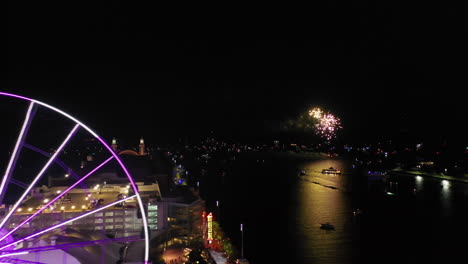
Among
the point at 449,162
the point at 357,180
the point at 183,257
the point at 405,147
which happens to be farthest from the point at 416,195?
the point at 405,147

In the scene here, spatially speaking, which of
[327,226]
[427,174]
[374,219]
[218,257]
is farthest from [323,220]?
[427,174]

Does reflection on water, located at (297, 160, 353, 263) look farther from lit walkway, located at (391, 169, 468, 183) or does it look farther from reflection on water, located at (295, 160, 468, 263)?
lit walkway, located at (391, 169, 468, 183)

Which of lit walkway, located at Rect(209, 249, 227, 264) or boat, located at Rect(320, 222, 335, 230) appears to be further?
boat, located at Rect(320, 222, 335, 230)

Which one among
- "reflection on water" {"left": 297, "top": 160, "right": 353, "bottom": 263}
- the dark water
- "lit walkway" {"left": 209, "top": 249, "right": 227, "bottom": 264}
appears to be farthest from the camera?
the dark water

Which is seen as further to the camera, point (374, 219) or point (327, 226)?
point (374, 219)

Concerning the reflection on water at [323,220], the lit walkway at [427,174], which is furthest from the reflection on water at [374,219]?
the lit walkway at [427,174]

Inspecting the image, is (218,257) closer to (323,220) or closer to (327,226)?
(327,226)

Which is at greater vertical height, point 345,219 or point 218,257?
point 218,257

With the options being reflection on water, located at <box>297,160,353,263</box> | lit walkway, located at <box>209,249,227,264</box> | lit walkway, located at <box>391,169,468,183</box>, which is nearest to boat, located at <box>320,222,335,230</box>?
reflection on water, located at <box>297,160,353,263</box>
